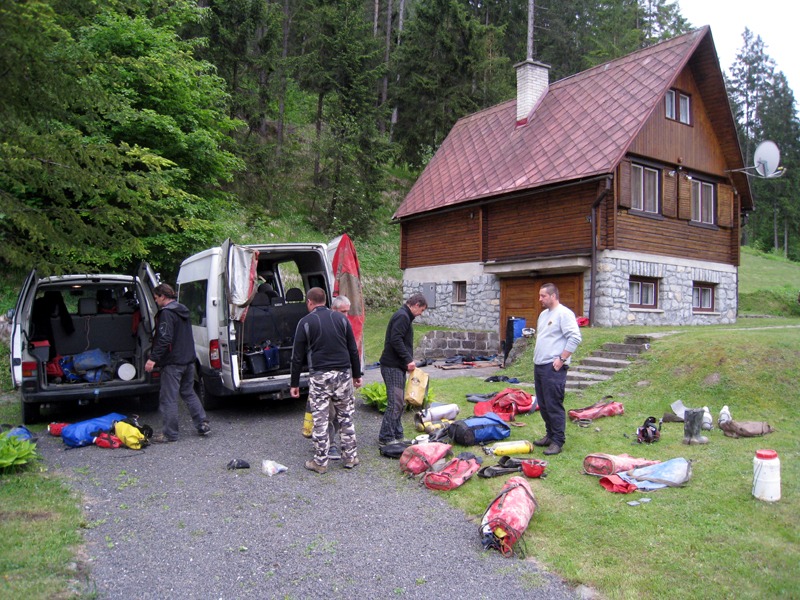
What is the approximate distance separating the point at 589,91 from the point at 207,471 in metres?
16.0

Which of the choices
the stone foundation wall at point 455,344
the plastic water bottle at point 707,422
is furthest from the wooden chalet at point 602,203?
the plastic water bottle at point 707,422

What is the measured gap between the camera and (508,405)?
8.32 meters

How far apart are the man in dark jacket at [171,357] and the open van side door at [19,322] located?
1.78 m

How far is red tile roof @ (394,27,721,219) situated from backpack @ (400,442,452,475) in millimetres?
10537

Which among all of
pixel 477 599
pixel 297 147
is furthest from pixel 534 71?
pixel 477 599

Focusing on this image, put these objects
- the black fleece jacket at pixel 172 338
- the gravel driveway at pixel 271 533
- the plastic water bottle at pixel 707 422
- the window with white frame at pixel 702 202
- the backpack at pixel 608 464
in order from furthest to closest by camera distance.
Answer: the window with white frame at pixel 702 202 → the plastic water bottle at pixel 707 422 → the black fleece jacket at pixel 172 338 → the backpack at pixel 608 464 → the gravel driveway at pixel 271 533

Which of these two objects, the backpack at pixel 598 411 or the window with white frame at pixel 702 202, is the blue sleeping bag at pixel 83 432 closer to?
the backpack at pixel 598 411

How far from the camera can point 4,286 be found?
50.1 ft

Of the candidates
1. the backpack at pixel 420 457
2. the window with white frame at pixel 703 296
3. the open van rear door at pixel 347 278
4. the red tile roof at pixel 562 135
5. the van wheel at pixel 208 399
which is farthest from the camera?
the window with white frame at pixel 703 296

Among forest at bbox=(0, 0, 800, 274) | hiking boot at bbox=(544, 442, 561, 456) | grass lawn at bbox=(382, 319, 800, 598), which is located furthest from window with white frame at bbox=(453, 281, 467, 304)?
hiking boot at bbox=(544, 442, 561, 456)

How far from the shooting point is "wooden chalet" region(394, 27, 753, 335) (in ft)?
49.8

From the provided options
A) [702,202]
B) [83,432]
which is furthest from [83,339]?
[702,202]

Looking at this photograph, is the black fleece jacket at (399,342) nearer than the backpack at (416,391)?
Yes

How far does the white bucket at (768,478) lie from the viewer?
15.6 ft
